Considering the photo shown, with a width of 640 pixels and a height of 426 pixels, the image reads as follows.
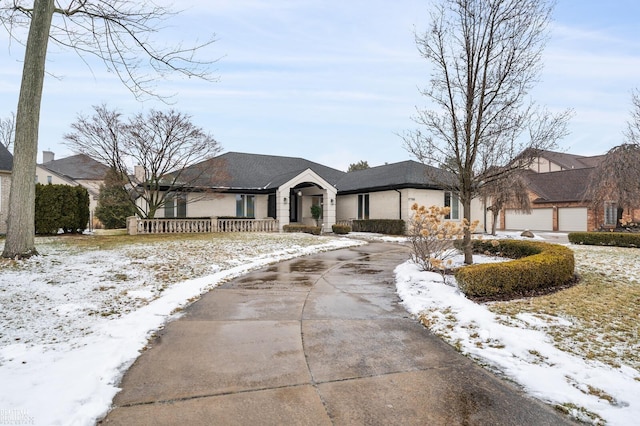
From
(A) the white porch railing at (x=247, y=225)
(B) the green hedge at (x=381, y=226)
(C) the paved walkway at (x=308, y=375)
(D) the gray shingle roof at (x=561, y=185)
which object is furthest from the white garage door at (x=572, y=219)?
(C) the paved walkway at (x=308, y=375)

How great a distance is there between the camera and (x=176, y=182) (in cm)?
1861

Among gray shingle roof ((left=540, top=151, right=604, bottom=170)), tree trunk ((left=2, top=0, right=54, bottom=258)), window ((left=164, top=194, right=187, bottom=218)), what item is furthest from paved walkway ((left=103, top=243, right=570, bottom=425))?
gray shingle roof ((left=540, top=151, right=604, bottom=170))

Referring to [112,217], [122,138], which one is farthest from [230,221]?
[112,217]

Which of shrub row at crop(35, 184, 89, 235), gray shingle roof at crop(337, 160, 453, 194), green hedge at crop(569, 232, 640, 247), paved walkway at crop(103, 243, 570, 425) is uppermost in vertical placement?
gray shingle roof at crop(337, 160, 453, 194)

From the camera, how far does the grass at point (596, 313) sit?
143 inches

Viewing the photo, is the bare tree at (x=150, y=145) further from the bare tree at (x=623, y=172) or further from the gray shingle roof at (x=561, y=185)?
the gray shingle roof at (x=561, y=185)

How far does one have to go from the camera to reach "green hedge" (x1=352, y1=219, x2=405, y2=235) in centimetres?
1994

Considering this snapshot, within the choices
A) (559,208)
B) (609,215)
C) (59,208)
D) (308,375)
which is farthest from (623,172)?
(59,208)

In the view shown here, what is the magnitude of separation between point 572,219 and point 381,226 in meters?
17.5

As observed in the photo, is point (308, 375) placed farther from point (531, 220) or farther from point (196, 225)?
point (531, 220)

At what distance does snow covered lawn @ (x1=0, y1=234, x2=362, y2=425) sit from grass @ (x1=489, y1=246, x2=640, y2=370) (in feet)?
15.3

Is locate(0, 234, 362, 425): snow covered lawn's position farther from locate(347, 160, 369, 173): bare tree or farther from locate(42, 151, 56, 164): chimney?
locate(347, 160, 369, 173): bare tree

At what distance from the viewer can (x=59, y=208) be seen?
15.6m

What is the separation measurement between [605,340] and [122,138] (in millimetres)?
18418
